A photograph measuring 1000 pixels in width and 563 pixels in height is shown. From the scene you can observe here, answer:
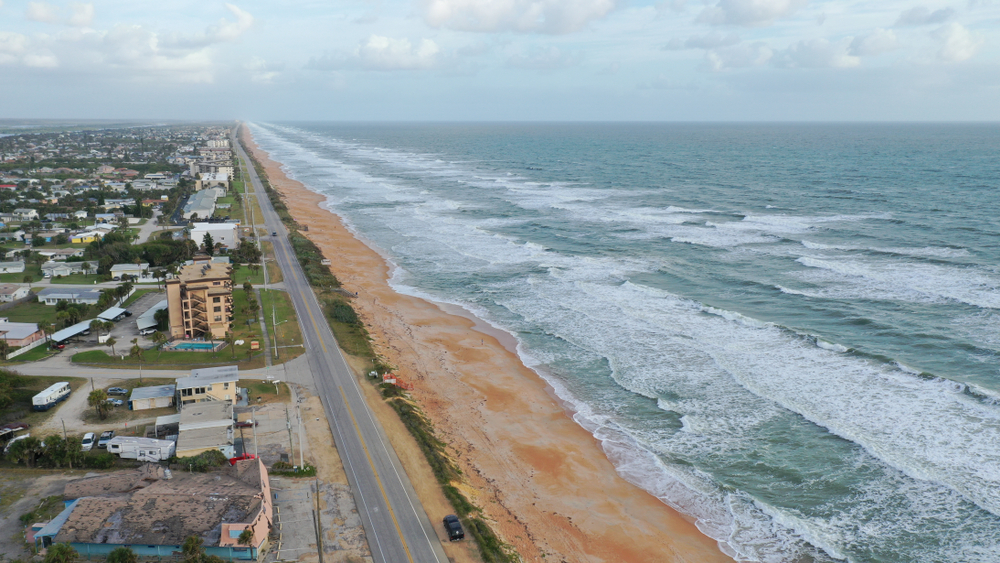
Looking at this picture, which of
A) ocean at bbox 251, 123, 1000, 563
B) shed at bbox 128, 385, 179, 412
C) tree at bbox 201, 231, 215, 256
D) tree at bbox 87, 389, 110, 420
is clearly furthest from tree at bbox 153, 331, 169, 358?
tree at bbox 201, 231, 215, 256

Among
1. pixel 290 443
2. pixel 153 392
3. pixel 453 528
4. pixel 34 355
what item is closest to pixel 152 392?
pixel 153 392

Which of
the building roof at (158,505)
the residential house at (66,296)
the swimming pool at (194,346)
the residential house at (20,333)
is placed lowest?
the building roof at (158,505)

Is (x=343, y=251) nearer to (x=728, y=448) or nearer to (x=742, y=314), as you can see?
(x=742, y=314)

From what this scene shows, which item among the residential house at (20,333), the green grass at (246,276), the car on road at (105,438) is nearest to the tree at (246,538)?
the car on road at (105,438)

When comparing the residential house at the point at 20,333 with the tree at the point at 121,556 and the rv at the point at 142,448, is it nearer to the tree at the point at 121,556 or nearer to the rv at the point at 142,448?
the rv at the point at 142,448

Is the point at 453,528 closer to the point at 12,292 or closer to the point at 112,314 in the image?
the point at 112,314

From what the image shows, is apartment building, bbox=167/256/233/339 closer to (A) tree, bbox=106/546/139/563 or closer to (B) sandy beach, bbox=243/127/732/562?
(B) sandy beach, bbox=243/127/732/562
